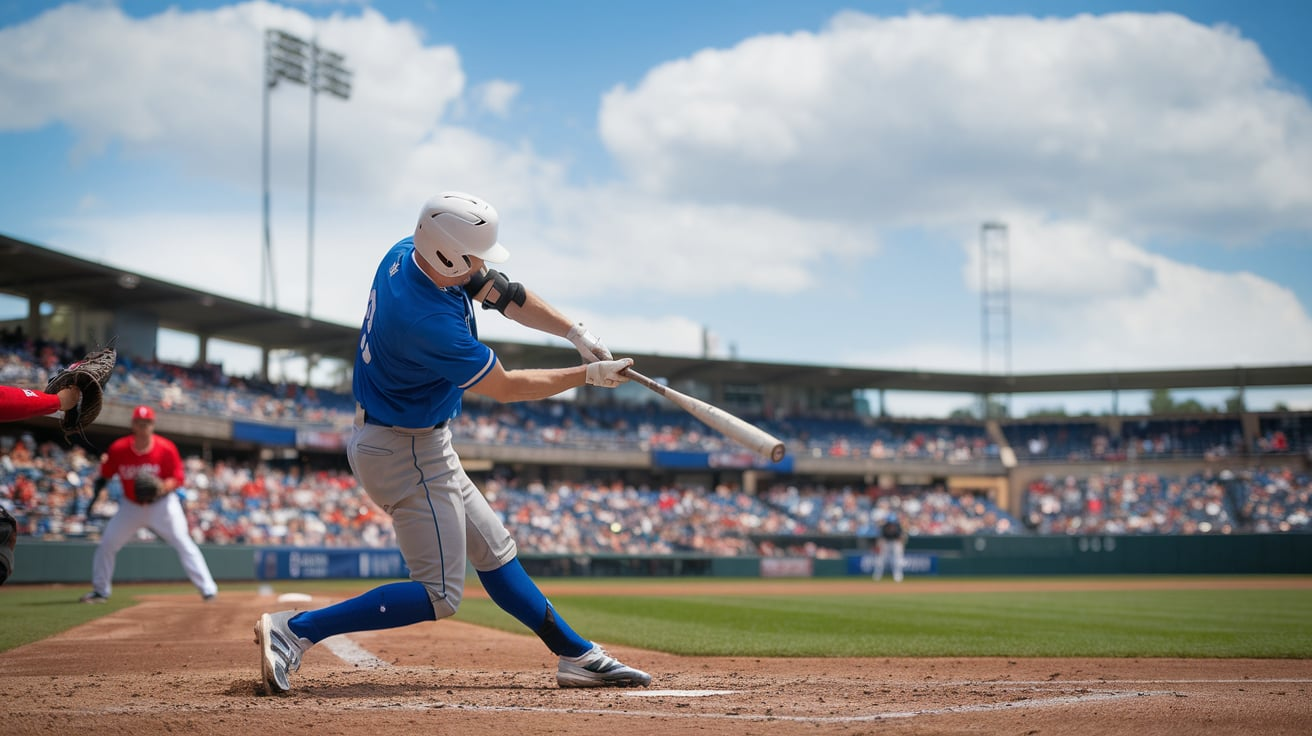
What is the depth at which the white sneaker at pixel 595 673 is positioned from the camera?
4.76 m

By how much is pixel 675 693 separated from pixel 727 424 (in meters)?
1.24

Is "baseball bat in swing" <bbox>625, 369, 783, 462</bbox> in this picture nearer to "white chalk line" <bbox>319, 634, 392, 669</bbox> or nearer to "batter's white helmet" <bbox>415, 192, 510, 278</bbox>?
"batter's white helmet" <bbox>415, 192, 510, 278</bbox>

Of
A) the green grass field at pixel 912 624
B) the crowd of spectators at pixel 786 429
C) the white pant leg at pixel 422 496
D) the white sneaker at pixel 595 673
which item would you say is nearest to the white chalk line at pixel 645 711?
the white pant leg at pixel 422 496

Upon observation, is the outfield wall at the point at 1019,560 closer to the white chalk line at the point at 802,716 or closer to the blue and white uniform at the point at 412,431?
the blue and white uniform at the point at 412,431

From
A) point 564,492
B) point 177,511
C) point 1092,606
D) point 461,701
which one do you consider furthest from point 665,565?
point 461,701

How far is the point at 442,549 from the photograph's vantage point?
4.36 meters

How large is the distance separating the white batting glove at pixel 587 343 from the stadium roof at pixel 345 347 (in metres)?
22.4

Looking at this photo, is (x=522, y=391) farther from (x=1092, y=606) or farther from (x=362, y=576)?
(x=362, y=576)

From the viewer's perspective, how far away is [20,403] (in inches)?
167

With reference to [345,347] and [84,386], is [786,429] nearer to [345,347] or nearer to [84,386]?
[345,347]

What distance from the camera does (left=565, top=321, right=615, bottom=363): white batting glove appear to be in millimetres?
4578

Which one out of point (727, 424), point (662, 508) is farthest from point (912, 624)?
point (662, 508)

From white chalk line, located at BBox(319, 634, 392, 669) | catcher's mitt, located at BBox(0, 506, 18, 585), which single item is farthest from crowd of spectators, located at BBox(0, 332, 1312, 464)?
catcher's mitt, located at BBox(0, 506, 18, 585)

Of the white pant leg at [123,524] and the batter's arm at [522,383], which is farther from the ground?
the batter's arm at [522,383]
